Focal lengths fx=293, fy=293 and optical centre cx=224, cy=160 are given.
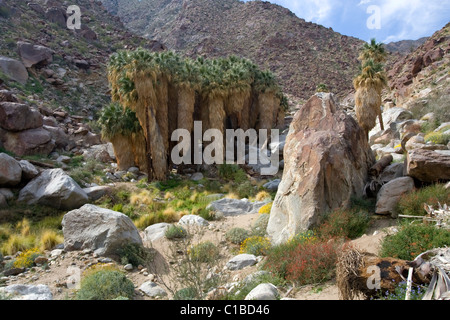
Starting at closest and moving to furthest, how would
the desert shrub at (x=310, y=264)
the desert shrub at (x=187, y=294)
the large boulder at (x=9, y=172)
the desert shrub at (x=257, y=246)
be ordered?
the desert shrub at (x=187, y=294)
the desert shrub at (x=310, y=264)
the desert shrub at (x=257, y=246)
the large boulder at (x=9, y=172)

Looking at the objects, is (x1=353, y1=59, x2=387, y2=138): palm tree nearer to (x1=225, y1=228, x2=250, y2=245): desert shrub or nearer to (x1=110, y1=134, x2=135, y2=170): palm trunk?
(x1=225, y1=228, x2=250, y2=245): desert shrub

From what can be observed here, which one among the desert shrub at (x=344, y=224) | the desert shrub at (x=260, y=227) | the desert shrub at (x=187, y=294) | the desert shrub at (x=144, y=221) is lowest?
the desert shrub at (x=144, y=221)

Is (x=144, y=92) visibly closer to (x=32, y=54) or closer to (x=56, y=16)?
(x=32, y=54)

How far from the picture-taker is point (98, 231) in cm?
883

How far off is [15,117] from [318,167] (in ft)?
70.5

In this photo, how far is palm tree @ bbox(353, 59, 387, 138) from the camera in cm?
2102

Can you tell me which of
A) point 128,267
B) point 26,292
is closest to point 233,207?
point 128,267

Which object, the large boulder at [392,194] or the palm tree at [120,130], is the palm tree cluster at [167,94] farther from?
the large boulder at [392,194]

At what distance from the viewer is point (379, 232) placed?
24.9ft

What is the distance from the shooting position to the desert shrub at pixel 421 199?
24.2 ft

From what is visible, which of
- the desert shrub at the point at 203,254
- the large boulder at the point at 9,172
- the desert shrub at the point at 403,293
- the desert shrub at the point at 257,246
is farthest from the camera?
the large boulder at the point at 9,172

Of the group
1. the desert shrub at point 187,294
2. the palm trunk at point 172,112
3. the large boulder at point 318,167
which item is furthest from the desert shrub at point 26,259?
the palm trunk at point 172,112

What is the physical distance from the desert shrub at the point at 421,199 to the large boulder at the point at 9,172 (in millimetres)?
15946

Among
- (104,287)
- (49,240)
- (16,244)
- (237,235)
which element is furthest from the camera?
(237,235)
